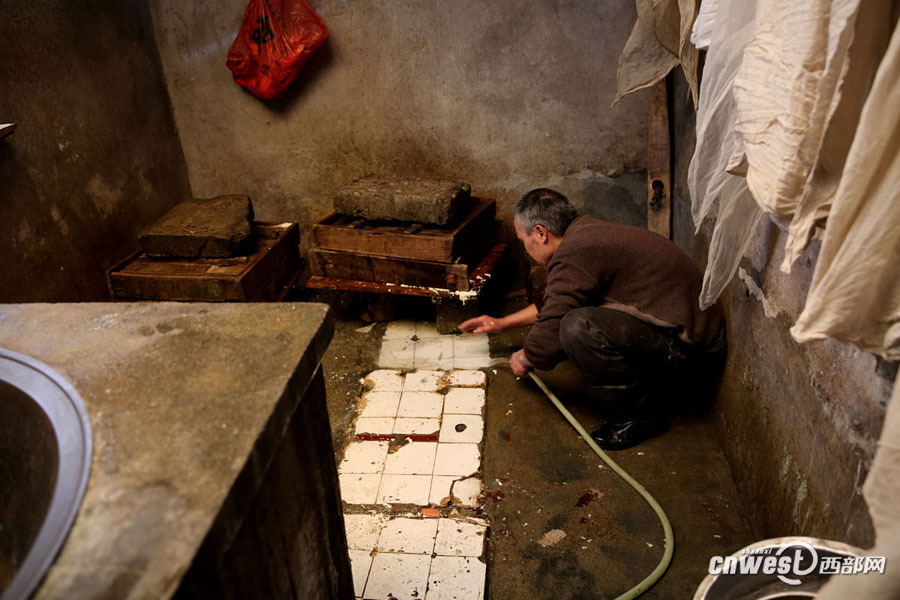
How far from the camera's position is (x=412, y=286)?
3.77 m

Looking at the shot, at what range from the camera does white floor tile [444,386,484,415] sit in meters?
3.23

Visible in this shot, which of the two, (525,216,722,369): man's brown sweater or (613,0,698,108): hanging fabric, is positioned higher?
(613,0,698,108): hanging fabric

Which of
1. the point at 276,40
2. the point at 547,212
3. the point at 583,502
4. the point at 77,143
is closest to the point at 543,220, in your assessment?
the point at 547,212

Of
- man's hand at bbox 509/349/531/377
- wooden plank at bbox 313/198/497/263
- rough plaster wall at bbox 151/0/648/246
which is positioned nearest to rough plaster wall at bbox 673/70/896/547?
man's hand at bbox 509/349/531/377

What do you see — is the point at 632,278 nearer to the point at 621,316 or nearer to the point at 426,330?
the point at 621,316

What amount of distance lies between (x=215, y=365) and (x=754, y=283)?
2.07m

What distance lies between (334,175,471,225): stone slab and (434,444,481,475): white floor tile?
1.39 m

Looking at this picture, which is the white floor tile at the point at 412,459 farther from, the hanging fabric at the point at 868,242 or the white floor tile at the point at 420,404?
the hanging fabric at the point at 868,242

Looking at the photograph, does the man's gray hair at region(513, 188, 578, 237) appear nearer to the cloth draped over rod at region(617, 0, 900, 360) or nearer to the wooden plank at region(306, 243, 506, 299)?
the wooden plank at region(306, 243, 506, 299)

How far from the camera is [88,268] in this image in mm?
3760

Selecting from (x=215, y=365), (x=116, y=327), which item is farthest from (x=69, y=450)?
(x=116, y=327)

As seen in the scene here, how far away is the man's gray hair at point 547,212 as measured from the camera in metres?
2.91

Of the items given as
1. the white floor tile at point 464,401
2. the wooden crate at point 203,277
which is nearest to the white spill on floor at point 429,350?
the white floor tile at point 464,401

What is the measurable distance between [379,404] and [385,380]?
24 centimetres
